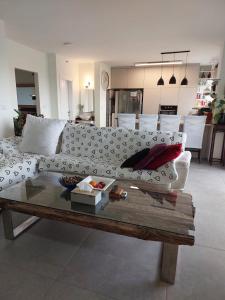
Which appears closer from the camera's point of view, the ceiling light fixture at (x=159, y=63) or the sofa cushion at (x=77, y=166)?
the sofa cushion at (x=77, y=166)

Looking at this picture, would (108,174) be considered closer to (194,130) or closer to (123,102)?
(194,130)

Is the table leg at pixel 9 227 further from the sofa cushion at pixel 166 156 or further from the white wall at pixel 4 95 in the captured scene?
the white wall at pixel 4 95

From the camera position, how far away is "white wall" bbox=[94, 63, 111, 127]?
6.66 metres

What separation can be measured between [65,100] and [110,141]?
438 centimetres

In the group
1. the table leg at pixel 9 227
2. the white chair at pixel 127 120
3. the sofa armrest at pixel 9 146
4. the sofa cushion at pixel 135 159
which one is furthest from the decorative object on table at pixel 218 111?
the table leg at pixel 9 227

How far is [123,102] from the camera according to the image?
24.2 ft

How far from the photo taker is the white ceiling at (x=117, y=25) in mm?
2828

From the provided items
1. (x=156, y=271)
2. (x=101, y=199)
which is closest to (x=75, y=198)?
(x=101, y=199)

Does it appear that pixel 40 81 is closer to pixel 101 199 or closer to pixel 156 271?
pixel 101 199

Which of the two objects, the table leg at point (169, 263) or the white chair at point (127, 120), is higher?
the white chair at point (127, 120)

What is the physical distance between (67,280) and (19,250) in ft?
1.71

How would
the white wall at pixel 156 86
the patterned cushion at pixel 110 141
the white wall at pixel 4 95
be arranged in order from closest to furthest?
the patterned cushion at pixel 110 141 < the white wall at pixel 4 95 < the white wall at pixel 156 86

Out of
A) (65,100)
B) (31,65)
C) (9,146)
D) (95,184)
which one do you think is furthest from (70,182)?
(65,100)

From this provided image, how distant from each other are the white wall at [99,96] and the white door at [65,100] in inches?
34.4
